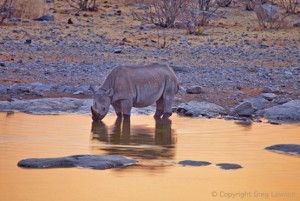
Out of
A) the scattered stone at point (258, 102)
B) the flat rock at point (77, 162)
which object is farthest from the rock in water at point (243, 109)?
the flat rock at point (77, 162)

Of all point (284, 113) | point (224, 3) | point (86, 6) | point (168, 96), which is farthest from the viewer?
point (224, 3)


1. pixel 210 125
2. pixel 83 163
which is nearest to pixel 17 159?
pixel 83 163

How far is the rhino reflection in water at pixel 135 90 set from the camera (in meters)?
12.3

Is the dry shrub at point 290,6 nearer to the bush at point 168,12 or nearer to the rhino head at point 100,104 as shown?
the bush at point 168,12

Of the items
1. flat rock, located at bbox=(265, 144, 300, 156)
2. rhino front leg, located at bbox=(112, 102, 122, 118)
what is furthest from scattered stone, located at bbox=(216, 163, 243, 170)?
rhino front leg, located at bbox=(112, 102, 122, 118)

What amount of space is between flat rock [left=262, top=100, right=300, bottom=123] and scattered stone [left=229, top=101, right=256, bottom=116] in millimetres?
249

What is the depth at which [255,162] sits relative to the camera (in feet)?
30.6

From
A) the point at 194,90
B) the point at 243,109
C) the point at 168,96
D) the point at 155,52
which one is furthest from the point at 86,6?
the point at 168,96

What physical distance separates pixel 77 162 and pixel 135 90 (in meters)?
3.94

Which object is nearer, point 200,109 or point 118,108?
point 118,108

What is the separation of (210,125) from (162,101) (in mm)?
1192

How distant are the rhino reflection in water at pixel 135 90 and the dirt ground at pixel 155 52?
1.60 metres

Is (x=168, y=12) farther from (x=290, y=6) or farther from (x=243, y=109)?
(x=243, y=109)

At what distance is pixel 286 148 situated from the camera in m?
10.1
